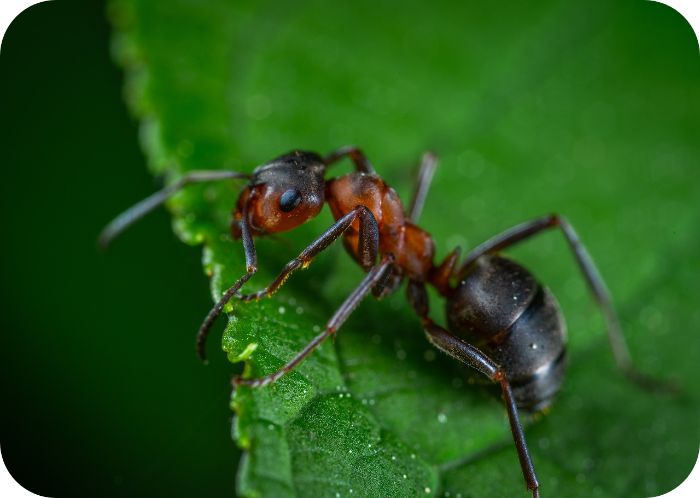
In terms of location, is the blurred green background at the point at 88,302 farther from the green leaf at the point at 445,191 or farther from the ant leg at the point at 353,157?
the ant leg at the point at 353,157

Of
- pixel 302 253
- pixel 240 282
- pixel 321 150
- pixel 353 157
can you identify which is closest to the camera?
pixel 240 282

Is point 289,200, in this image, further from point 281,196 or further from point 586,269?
point 586,269

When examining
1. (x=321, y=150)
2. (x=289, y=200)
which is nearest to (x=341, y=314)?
(x=289, y=200)

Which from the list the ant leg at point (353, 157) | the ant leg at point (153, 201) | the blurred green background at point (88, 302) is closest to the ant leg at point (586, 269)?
the ant leg at point (353, 157)

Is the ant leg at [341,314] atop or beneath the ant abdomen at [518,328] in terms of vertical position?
atop

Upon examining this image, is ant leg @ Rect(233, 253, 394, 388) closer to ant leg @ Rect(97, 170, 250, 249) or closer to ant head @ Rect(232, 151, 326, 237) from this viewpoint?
ant head @ Rect(232, 151, 326, 237)

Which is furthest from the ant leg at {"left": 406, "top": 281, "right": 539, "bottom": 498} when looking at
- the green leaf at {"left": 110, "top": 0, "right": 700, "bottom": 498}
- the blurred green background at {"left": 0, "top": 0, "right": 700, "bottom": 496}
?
the blurred green background at {"left": 0, "top": 0, "right": 700, "bottom": 496}
